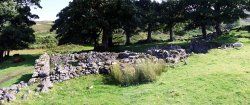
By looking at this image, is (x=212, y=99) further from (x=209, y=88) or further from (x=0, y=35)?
(x=0, y=35)

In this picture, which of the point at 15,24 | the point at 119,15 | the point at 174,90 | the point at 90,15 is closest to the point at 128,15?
the point at 119,15

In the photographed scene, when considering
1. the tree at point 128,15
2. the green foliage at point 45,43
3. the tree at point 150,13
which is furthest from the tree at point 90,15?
the green foliage at point 45,43

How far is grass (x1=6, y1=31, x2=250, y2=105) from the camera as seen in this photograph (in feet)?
49.1

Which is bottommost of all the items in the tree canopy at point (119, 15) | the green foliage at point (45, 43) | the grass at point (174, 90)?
the grass at point (174, 90)

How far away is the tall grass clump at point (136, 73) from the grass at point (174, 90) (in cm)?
53

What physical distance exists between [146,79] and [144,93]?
7.81 feet

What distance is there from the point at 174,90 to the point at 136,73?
304 centimetres

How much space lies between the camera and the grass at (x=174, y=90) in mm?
14977

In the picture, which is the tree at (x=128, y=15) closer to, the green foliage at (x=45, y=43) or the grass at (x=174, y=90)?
the green foliage at (x=45, y=43)

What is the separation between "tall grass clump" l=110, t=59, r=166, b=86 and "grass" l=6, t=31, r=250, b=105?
1.73ft

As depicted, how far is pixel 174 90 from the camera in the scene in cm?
1617

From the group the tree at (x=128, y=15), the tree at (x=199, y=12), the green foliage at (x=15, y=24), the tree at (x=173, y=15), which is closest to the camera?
the green foliage at (x=15, y=24)

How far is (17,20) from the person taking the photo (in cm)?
4422

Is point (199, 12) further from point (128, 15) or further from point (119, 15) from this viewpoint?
point (119, 15)
